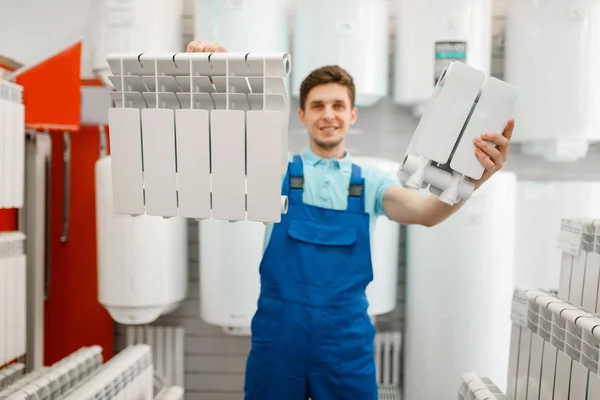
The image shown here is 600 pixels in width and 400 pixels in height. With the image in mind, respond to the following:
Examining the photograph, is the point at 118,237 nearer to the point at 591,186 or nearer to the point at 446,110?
the point at 446,110

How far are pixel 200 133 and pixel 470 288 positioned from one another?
1858mm

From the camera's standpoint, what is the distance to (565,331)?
142cm

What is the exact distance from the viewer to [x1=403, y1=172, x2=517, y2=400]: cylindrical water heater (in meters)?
2.51

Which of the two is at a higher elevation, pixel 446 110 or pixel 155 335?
pixel 446 110

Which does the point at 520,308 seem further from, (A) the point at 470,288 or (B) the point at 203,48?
(B) the point at 203,48

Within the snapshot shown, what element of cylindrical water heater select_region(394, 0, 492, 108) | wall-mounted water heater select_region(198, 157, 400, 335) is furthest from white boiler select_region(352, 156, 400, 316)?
cylindrical water heater select_region(394, 0, 492, 108)

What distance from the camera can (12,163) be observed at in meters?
2.17

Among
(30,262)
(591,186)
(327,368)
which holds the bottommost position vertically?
(327,368)

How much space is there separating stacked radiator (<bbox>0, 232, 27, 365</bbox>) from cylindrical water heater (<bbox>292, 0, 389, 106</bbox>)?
1574 millimetres

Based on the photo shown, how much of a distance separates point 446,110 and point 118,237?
6.25 feet

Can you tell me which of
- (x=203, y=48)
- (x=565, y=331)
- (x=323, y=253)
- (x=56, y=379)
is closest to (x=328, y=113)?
(x=323, y=253)

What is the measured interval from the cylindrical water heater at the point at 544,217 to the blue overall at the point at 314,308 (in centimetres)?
139

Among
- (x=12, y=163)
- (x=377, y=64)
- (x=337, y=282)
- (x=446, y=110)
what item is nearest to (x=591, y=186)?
(x=377, y=64)

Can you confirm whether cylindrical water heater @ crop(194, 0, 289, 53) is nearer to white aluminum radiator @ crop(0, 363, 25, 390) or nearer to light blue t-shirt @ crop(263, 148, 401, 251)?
light blue t-shirt @ crop(263, 148, 401, 251)
